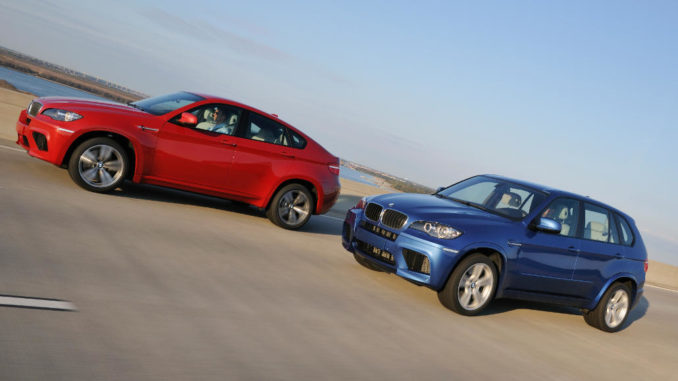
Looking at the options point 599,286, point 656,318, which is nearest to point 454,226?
point 599,286

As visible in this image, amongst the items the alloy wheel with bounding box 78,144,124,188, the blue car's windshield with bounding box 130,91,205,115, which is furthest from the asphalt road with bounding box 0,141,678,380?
the blue car's windshield with bounding box 130,91,205,115

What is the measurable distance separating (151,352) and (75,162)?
17.1 ft

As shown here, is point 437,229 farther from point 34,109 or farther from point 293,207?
point 34,109

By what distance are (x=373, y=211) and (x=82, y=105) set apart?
4382 millimetres

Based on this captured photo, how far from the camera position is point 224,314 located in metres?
4.86

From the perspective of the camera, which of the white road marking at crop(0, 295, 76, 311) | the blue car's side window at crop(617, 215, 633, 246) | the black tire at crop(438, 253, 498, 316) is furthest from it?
the blue car's side window at crop(617, 215, 633, 246)

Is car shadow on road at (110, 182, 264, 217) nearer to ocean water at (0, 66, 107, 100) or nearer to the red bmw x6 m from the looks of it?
the red bmw x6 m

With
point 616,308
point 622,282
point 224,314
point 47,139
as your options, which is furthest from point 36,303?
point 622,282

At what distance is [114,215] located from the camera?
7.43m

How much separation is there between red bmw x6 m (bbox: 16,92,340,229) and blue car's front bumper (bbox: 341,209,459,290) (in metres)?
2.66

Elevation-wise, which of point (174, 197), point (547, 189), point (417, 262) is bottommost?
point (174, 197)

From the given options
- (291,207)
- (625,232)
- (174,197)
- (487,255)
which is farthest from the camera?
(174,197)

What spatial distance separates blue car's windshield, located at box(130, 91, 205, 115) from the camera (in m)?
A: 8.98

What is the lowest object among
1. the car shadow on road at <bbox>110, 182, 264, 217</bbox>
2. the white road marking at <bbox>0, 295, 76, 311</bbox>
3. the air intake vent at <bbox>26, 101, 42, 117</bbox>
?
the white road marking at <bbox>0, 295, 76, 311</bbox>
